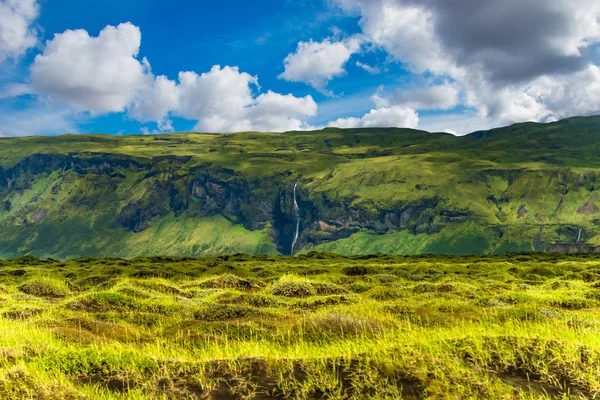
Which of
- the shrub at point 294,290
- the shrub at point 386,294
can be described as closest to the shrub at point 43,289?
the shrub at point 294,290

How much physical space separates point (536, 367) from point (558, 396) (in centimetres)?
186

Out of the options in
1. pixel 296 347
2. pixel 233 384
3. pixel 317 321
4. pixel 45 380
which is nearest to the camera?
pixel 45 380

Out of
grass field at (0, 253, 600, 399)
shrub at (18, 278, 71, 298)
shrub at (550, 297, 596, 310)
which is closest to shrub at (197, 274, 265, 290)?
shrub at (18, 278, 71, 298)

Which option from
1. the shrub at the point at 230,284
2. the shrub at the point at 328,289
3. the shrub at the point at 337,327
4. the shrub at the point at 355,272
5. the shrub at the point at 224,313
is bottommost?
the shrub at the point at 355,272

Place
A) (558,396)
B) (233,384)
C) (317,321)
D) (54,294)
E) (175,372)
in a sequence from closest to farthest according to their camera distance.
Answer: (558,396) < (233,384) < (175,372) < (317,321) < (54,294)

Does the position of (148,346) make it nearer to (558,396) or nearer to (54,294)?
(558,396)

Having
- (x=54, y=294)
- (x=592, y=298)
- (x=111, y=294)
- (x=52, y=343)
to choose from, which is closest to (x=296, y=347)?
(x=52, y=343)

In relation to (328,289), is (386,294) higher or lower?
higher

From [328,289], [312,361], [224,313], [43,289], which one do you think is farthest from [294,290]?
[312,361]

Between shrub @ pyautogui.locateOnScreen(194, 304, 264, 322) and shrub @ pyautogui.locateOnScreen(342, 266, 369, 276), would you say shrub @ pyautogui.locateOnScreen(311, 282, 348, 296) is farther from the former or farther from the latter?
shrub @ pyautogui.locateOnScreen(342, 266, 369, 276)

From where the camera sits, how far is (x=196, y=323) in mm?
20250

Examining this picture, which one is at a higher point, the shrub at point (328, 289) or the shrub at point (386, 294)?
the shrub at point (386, 294)

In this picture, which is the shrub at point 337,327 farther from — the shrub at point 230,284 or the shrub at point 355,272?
the shrub at point 355,272

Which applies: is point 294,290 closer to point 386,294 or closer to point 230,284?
point 386,294
